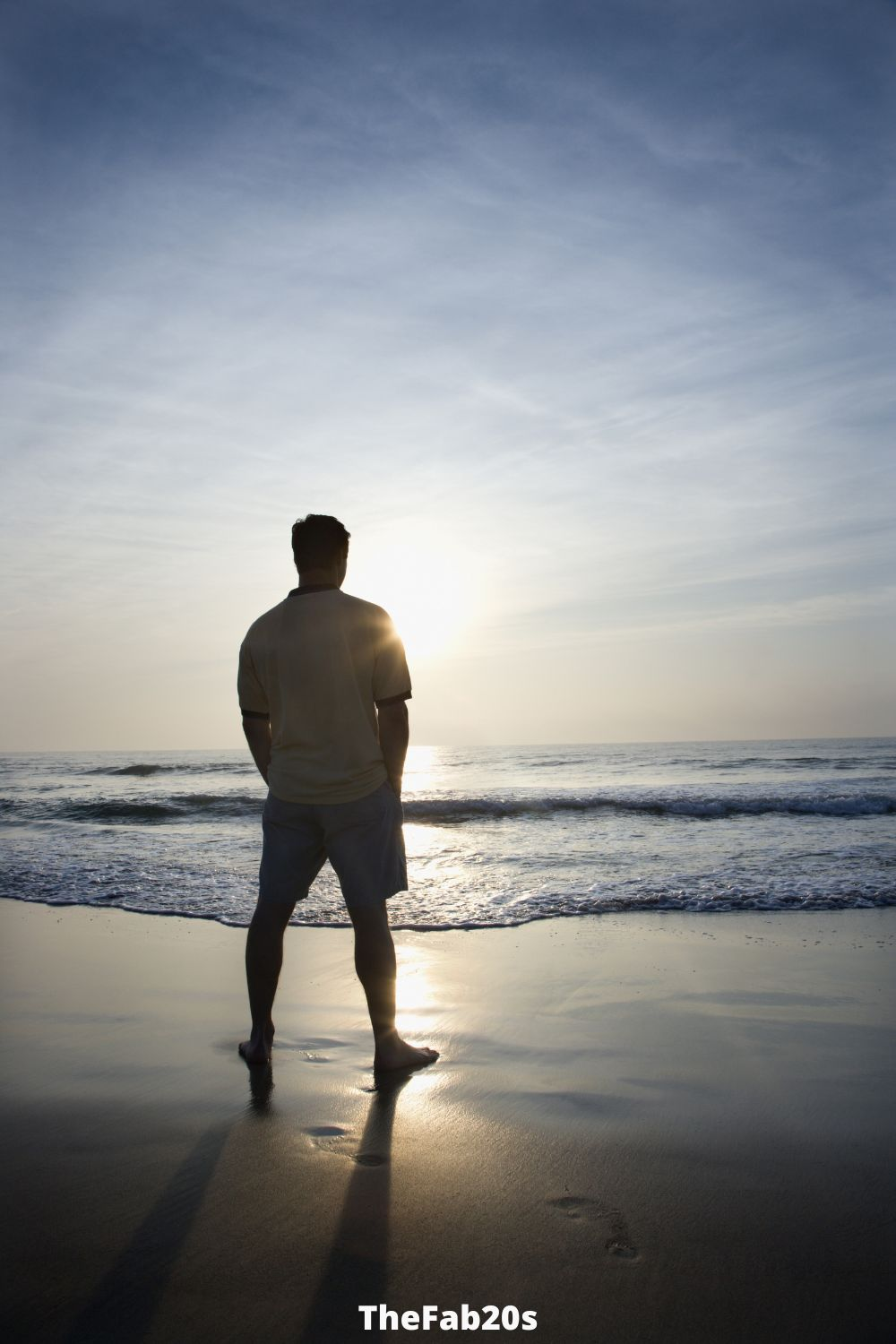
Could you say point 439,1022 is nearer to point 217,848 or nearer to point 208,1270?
point 208,1270

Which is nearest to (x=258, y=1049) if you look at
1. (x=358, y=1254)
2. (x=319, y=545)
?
(x=358, y=1254)

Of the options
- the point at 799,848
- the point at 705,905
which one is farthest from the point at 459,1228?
the point at 799,848

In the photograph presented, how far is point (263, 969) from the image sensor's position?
121 inches

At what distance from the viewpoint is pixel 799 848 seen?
875 centimetres

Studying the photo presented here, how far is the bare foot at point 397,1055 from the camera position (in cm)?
297

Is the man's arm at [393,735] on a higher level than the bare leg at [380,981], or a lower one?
higher

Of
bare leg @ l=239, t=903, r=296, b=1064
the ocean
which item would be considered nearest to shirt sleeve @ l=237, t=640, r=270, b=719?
bare leg @ l=239, t=903, r=296, b=1064

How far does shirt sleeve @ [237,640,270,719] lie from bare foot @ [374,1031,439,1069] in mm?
1302

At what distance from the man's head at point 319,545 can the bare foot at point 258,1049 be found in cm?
173

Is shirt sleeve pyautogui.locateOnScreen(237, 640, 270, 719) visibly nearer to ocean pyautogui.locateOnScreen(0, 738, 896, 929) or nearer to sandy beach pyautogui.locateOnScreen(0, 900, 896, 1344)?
sandy beach pyautogui.locateOnScreen(0, 900, 896, 1344)

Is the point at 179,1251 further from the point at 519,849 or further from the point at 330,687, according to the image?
the point at 519,849

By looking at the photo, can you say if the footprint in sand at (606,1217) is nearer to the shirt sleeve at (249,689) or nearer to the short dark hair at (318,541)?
the shirt sleeve at (249,689)

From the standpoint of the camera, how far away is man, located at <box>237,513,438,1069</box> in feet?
9.84

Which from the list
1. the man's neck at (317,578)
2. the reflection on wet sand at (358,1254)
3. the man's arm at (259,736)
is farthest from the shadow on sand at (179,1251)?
the man's neck at (317,578)
